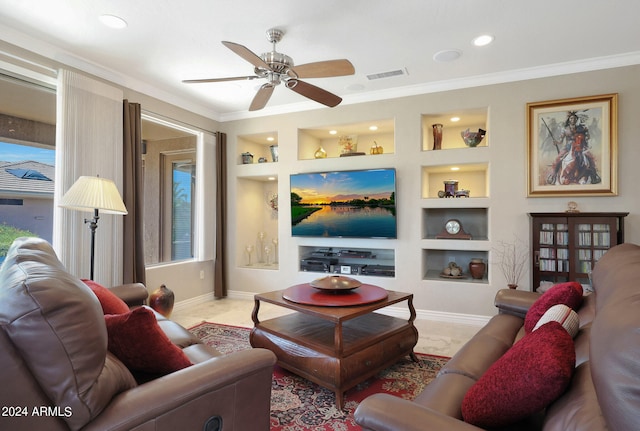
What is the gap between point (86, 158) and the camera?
326 cm

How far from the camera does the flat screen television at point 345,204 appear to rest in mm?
4129

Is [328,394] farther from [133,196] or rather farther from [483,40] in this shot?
[483,40]

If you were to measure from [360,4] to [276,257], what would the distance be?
389cm

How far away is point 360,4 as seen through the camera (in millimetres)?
2473

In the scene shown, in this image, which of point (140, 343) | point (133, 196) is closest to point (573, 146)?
point (140, 343)

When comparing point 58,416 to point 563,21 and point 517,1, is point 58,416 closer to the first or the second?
point 517,1

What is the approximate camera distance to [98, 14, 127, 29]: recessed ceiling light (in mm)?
2625

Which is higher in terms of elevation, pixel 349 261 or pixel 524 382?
pixel 524 382

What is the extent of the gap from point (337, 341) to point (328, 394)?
44 cm

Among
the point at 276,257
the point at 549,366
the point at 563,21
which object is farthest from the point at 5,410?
the point at 276,257

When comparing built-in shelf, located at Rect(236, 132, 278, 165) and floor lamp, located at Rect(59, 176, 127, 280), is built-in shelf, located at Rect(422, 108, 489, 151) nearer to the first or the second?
built-in shelf, located at Rect(236, 132, 278, 165)

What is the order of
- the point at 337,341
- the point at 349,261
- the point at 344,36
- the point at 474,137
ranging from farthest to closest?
1. the point at 349,261
2. the point at 474,137
3. the point at 344,36
4. the point at 337,341

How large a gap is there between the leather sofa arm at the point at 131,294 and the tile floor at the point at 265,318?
48.4 inches

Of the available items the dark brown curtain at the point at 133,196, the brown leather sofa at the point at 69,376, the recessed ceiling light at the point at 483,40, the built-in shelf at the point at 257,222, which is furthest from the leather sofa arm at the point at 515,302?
the dark brown curtain at the point at 133,196
